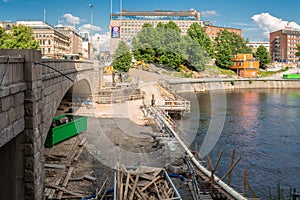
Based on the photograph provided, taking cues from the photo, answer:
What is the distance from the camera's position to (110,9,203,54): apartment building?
563 ft

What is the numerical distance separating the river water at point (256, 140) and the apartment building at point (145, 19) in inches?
4511

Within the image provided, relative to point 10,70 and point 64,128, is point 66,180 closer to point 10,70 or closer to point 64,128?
point 10,70

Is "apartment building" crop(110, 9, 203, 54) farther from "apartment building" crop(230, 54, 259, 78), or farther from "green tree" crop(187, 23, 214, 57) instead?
"apartment building" crop(230, 54, 259, 78)

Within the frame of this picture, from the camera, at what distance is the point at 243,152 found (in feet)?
105

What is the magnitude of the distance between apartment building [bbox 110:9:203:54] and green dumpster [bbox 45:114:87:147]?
13674 centimetres

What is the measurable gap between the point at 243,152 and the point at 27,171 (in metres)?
23.4

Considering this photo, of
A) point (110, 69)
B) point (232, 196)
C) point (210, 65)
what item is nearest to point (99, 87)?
point (110, 69)

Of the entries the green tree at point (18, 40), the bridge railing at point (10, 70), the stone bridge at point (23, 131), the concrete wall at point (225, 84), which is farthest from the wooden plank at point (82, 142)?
the concrete wall at point (225, 84)

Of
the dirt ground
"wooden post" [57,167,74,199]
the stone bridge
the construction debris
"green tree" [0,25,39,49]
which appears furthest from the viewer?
"green tree" [0,25,39,49]

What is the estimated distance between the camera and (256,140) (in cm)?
3719

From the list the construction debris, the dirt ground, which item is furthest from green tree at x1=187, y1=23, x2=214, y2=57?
the construction debris

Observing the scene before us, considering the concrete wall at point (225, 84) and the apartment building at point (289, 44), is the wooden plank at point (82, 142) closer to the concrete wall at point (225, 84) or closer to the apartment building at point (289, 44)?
the concrete wall at point (225, 84)

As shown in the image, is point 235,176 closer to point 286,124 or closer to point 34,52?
point 34,52

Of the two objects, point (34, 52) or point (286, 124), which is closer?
point (34, 52)
